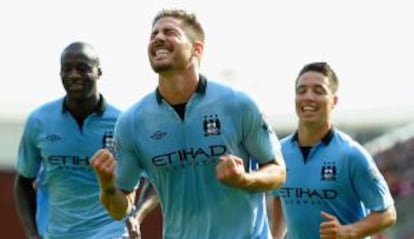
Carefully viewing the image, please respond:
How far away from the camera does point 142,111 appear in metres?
11.4

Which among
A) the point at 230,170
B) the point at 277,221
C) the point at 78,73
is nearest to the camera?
the point at 230,170

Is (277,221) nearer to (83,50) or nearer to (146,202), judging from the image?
(146,202)

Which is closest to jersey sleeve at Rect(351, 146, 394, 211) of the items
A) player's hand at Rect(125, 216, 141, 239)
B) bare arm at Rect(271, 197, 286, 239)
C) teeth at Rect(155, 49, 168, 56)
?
bare arm at Rect(271, 197, 286, 239)

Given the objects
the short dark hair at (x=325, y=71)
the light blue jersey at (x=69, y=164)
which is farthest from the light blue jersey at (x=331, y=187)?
the light blue jersey at (x=69, y=164)

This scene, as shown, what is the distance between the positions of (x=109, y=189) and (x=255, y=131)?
0.92 metres

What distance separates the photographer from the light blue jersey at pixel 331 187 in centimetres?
1280

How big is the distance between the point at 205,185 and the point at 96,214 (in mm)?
2698

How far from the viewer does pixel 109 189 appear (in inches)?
440

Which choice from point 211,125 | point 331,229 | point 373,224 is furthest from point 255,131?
point 373,224

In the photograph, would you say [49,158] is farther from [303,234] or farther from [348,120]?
[348,120]

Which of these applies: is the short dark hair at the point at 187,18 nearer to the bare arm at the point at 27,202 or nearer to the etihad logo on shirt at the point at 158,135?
the etihad logo on shirt at the point at 158,135

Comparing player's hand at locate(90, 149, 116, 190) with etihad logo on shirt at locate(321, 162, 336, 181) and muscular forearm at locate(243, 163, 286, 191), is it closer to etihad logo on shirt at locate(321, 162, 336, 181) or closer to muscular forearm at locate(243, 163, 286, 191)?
muscular forearm at locate(243, 163, 286, 191)

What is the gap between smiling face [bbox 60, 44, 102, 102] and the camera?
13492 millimetres

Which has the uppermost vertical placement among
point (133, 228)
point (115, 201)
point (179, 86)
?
point (179, 86)
